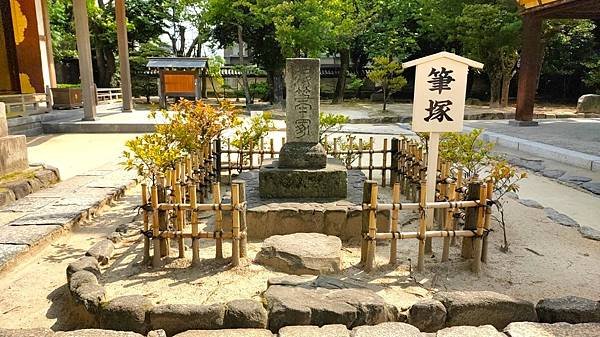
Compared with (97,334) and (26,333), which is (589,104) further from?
(26,333)

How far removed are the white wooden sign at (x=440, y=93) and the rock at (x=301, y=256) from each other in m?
1.61

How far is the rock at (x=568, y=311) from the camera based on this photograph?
2.97m

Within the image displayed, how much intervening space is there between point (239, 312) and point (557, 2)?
41.7 feet

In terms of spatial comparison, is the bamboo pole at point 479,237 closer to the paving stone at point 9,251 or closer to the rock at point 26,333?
the rock at point 26,333

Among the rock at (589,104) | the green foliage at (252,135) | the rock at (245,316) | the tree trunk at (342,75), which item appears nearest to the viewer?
the rock at (245,316)

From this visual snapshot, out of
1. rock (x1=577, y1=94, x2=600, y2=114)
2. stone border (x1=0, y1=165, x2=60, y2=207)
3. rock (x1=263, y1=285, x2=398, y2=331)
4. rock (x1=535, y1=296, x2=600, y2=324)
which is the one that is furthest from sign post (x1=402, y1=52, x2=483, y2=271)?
rock (x1=577, y1=94, x2=600, y2=114)

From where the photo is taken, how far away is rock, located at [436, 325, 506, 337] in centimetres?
274

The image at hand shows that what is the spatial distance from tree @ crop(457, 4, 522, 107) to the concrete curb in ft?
28.2

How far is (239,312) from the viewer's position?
9.63ft

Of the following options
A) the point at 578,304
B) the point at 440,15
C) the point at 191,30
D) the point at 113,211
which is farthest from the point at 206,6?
the point at 578,304

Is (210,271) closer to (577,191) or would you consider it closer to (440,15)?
(577,191)

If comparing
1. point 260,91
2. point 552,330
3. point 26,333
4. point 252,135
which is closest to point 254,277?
point 26,333

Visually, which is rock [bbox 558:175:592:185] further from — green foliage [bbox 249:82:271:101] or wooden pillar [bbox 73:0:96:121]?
green foliage [bbox 249:82:271:101]

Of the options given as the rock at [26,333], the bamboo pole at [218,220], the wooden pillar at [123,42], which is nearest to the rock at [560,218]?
the bamboo pole at [218,220]
